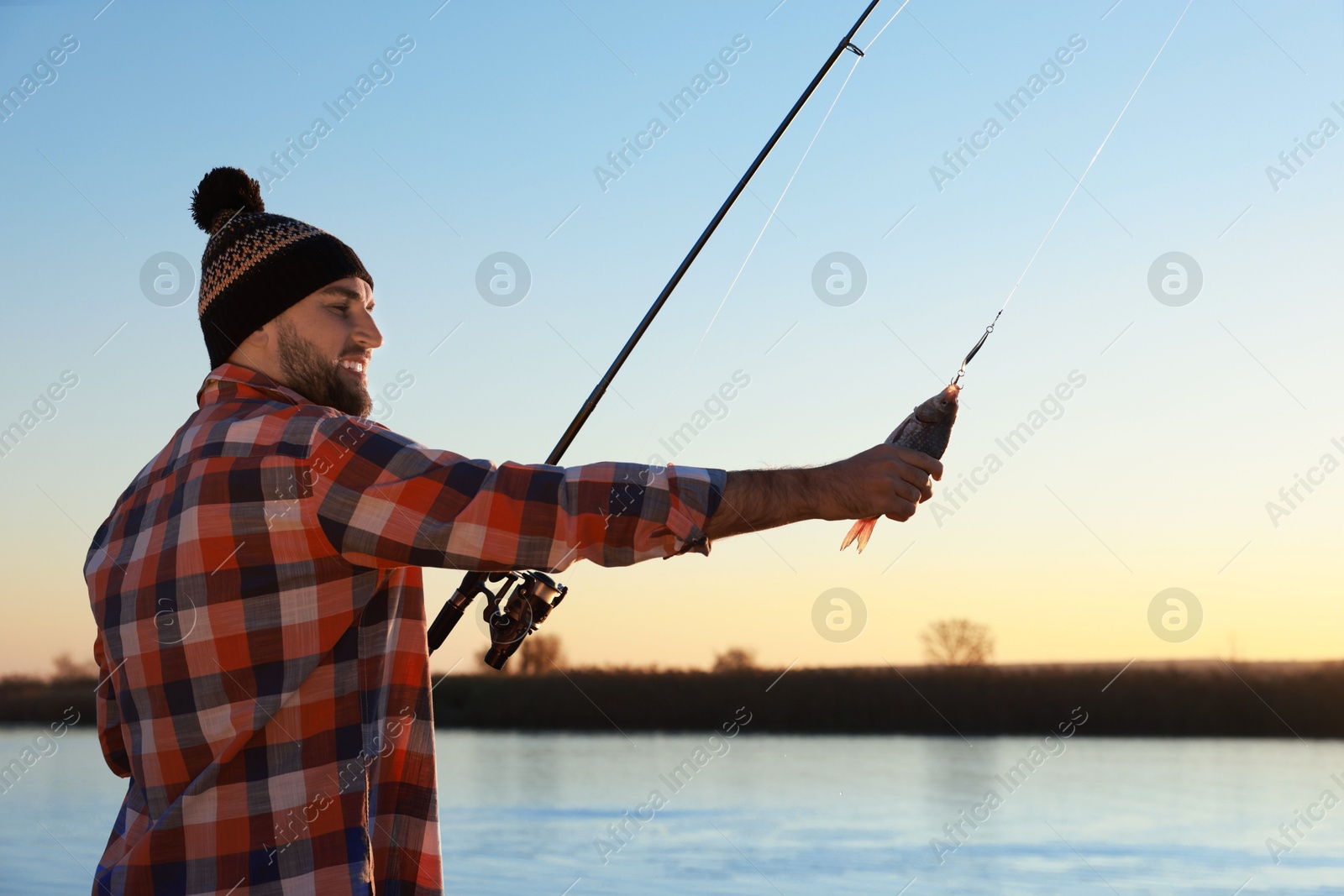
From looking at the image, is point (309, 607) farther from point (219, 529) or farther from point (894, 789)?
point (894, 789)

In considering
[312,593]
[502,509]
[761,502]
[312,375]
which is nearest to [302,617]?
[312,593]

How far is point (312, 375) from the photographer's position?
201 cm

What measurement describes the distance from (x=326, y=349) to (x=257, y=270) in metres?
0.23

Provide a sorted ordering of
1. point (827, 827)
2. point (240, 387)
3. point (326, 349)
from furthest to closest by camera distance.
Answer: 1. point (827, 827)
2. point (326, 349)
3. point (240, 387)

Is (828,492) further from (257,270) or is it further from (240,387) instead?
(257,270)

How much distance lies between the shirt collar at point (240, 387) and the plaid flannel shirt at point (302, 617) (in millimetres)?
42

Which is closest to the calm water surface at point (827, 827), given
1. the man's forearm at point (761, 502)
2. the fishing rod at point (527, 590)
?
the fishing rod at point (527, 590)

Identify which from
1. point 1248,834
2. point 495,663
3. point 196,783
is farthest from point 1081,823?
point 196,783

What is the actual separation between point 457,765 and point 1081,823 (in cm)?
1210

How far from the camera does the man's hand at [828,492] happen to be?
1652 millimetres

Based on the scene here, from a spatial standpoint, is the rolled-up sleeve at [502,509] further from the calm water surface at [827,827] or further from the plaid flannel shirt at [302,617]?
the calm water surface at [827,827]

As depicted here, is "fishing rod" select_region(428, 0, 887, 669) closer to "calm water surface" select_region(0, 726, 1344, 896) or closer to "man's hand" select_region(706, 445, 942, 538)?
"man's hand" select_region(706, 445, 942, 538)

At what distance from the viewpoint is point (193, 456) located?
1.80 metres

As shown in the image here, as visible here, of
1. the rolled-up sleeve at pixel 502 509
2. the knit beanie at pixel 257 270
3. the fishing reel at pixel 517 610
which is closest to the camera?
the rolled-up sleeve at pixel 502 509
